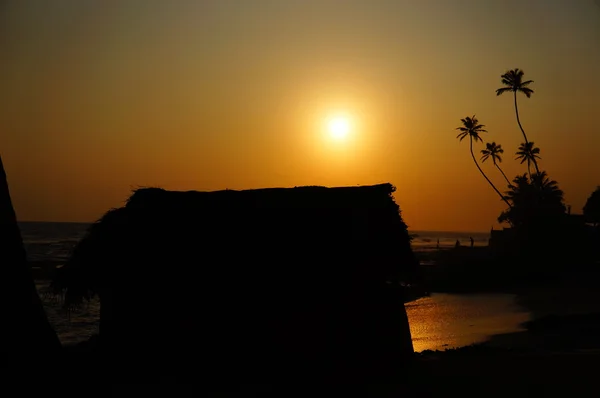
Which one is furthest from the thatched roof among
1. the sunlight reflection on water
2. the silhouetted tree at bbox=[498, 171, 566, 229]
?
the silhouetted tree at bbox=[498, 171, 566, 229]

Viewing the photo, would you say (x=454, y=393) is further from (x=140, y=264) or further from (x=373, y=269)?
(x=140, y=264)

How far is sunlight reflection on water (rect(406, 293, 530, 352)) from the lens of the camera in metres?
22.4

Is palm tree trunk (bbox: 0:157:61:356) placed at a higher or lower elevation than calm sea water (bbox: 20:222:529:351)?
higher

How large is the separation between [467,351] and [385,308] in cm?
451

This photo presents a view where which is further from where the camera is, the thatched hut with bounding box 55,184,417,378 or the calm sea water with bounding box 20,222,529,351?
the calm sea water with bounding box 20,222,529,351

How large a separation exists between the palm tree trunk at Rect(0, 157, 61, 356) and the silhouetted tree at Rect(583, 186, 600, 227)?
186 ft

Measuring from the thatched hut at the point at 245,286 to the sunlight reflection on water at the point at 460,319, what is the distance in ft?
28.1

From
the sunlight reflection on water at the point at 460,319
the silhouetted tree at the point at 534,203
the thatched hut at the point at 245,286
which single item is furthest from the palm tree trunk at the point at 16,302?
the silhouetted tree at the point at 534,203

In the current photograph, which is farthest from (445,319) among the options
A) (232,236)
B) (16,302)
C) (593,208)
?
(593,208)

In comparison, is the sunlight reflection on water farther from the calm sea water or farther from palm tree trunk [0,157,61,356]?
palm tree trunk [0,157,61,356]

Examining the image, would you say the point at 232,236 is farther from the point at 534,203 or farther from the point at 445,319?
the point at 534,203

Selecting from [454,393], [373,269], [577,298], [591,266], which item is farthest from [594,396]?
[591,266]

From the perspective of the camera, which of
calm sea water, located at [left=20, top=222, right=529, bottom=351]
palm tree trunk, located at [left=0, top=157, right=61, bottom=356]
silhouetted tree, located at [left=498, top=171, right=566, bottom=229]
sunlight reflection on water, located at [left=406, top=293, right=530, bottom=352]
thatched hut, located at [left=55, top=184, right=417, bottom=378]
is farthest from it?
silhouetted tree, located at [left=498, top=171, right=566, bottom=229]

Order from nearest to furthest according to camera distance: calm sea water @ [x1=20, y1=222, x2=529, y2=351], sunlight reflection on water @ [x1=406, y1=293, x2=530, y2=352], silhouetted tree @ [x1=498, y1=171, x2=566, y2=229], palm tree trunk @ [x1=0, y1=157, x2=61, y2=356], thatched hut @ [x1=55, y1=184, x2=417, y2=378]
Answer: palm tree trunk @ [x1=0, y1=157, x2=61, y2=356]
thatched hut @ [x1=55, y1=184, x2=417, y2=378]
sunlight reflection on water @ [x1=406, y1=293, x2=530, y2=352]
calm sea water @ [x1=20, y1=222, x2=529, y2=351]
silhouetted tree @ [x1=498, y1=171, x2=566, y2=229]
